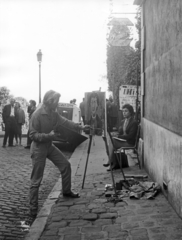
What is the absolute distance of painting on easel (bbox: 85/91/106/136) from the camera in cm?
719

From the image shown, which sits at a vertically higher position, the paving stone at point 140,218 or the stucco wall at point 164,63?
the stucco wall at point 164,63

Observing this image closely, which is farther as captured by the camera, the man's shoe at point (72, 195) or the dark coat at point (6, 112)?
the dark coat at point (6, 112)

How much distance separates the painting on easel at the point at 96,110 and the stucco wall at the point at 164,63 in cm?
102

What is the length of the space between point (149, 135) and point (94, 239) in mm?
4185

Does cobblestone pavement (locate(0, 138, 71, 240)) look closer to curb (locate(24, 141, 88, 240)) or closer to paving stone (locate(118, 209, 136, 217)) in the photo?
curb (locate(24, 141, 88, 240))

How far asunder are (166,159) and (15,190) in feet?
9.40

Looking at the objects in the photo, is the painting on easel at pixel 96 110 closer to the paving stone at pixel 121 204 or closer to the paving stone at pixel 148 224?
the paving stone at pixel 121 204

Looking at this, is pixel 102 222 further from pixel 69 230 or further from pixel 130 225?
pixel 69 230

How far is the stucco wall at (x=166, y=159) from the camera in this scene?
5520 mm

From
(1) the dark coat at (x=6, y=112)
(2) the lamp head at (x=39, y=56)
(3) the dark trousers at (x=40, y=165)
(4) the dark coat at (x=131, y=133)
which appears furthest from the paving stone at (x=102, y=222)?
Answer: (2) the lamp head at (x=39, y=56)

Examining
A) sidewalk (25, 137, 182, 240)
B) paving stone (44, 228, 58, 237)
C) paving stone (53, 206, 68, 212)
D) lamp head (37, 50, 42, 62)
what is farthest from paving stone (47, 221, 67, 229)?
lamp head (37, 50, 42, 62)

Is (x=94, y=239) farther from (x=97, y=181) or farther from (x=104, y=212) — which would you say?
(x=97, y=181)

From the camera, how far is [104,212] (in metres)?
5.79

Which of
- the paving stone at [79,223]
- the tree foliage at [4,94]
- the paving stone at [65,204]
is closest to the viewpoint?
the paving stone at [79,223]
